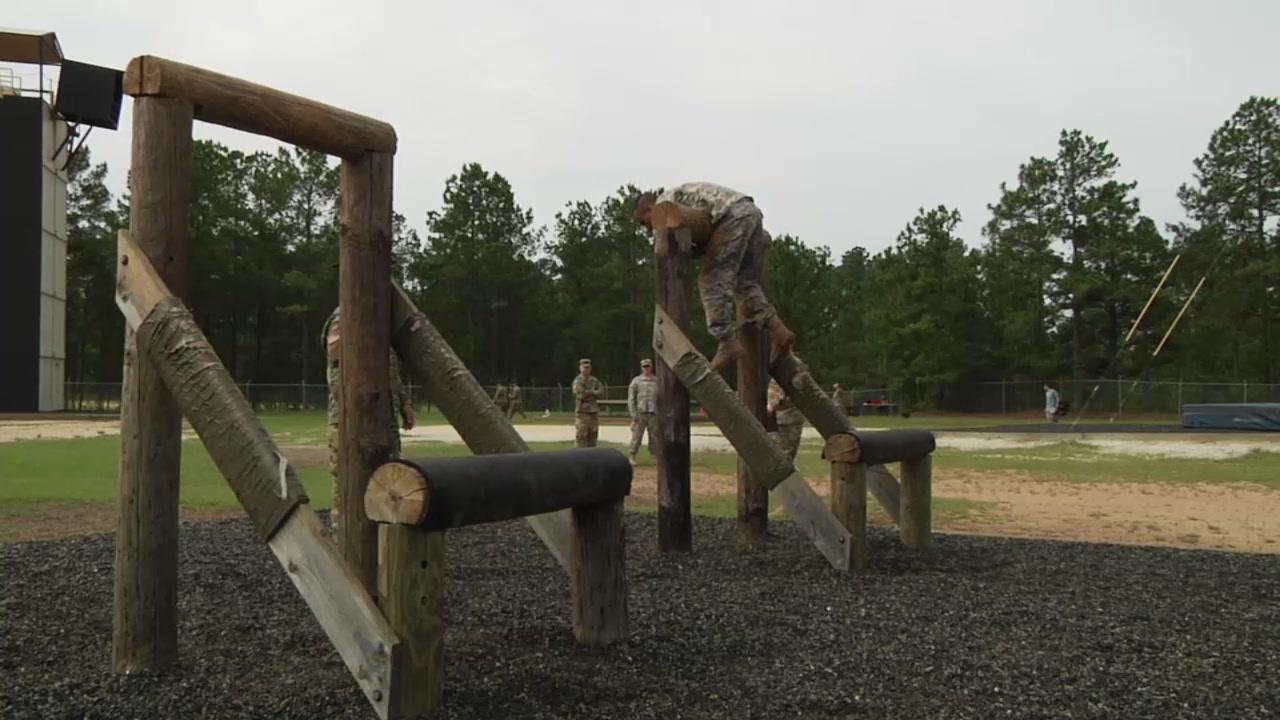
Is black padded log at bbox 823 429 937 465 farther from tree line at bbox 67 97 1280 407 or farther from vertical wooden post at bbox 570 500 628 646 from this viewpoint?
tree line at bbox 67 97 1280 407

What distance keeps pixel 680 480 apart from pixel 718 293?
1283 millimetres

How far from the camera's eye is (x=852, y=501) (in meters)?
6.04

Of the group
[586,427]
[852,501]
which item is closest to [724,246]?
[852,501]

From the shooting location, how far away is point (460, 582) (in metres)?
5.84

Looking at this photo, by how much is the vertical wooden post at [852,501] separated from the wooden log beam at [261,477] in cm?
349

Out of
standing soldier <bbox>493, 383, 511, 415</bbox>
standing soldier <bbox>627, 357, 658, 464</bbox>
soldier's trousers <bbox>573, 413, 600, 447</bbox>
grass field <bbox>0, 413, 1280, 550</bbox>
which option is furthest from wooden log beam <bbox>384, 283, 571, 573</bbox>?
standing soldier <bbox>493, 383, 511, 415</bbox>

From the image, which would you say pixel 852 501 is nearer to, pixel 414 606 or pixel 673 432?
pixel 673 432

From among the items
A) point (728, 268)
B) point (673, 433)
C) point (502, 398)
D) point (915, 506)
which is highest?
point (728, 268)

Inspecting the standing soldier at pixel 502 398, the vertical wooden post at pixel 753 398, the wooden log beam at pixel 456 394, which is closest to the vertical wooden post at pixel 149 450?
the wooden log beam at pixel 456 394

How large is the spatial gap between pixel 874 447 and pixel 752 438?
2.42 ft

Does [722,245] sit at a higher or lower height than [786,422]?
higher

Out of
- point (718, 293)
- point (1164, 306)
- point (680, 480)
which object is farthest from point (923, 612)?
point (1164, 306)

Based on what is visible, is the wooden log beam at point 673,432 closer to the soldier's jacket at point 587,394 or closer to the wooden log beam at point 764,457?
the wooden log beam at point 764,457

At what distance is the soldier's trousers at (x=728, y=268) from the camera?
668cm
